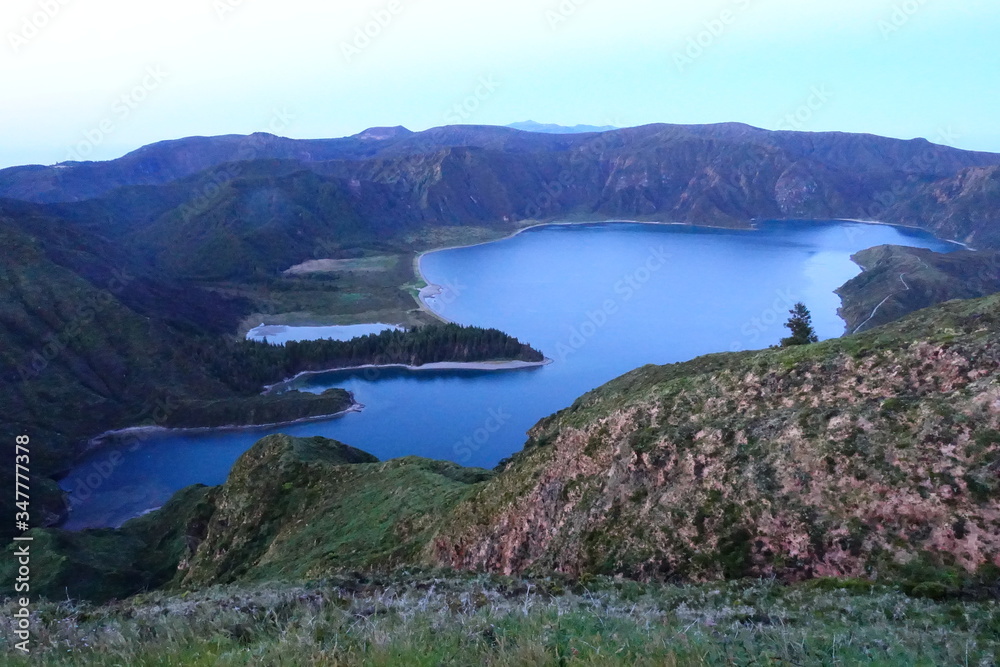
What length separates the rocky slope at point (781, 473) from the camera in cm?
1312

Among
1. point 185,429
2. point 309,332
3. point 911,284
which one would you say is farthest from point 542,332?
point 911,284

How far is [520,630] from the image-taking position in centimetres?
631

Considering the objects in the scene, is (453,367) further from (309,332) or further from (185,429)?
(185,429)

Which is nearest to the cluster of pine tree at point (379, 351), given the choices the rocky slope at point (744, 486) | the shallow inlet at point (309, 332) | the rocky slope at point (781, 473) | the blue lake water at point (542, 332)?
the blue lake water at point (542, 332)

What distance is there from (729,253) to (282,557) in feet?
503

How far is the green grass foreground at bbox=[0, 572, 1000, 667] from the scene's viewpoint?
5414mm

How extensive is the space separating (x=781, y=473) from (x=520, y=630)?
11.4 m

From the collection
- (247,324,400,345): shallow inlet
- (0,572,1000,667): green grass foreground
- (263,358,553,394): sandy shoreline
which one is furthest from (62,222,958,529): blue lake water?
(0,572,1000,667): green grass foreground

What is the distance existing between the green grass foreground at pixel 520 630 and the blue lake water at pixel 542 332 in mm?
51302

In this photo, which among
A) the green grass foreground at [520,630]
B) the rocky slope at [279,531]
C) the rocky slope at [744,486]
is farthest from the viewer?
the rocky slope at [279,531]

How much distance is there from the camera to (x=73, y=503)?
55438 millimetres

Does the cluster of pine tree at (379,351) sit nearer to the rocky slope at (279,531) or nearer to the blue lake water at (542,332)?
the blue lake water at (542,332)

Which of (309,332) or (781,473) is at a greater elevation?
(781,473)

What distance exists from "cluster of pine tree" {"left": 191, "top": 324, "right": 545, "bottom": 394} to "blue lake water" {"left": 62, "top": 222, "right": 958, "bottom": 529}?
3020mm
